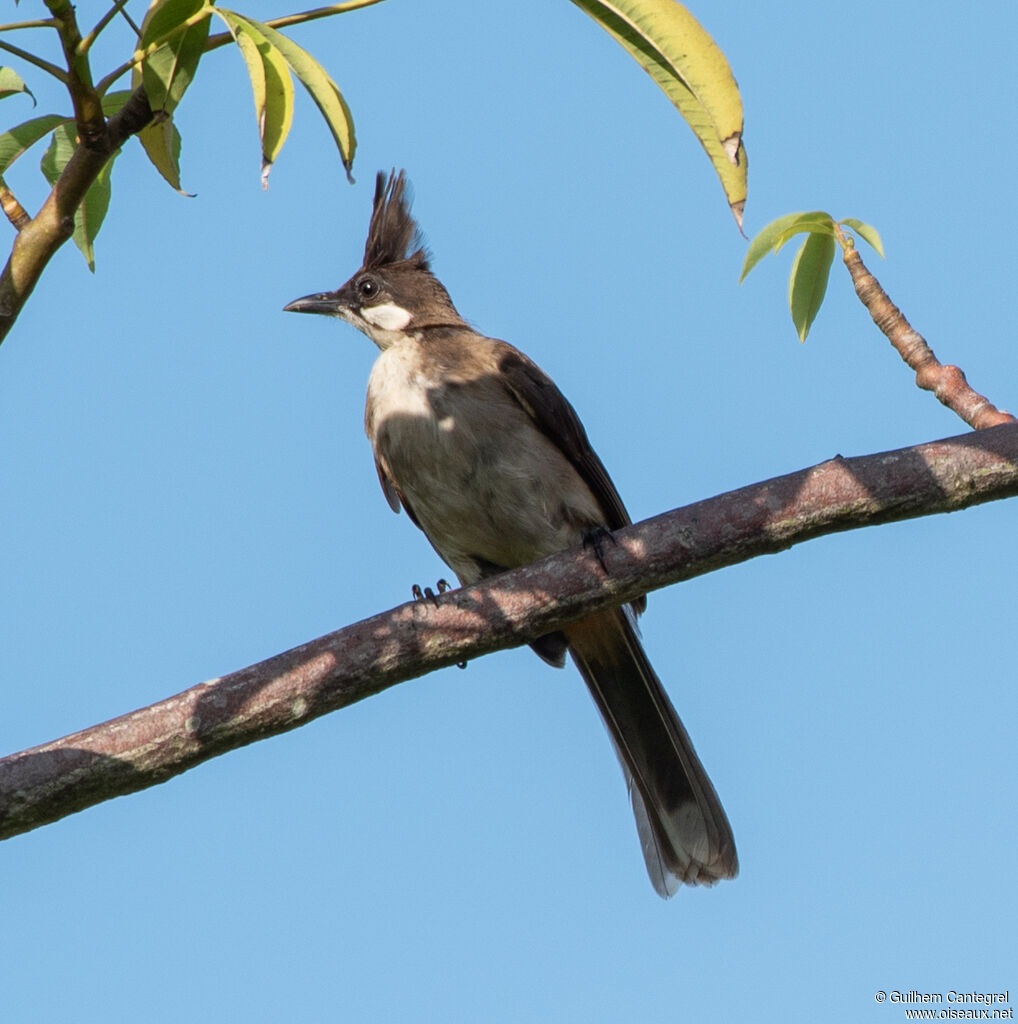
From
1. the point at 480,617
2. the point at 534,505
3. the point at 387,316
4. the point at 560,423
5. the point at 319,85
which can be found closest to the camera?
the point at 319,85

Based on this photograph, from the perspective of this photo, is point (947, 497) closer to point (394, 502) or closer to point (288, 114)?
point (288, 114)

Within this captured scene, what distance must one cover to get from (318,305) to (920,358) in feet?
10.8

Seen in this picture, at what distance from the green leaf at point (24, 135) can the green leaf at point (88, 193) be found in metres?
0.04

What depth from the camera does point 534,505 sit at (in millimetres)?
5086

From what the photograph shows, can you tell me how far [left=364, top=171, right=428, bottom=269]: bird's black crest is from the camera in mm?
6215

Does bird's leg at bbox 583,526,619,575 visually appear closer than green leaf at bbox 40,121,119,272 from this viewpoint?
No

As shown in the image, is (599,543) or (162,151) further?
(599,543)

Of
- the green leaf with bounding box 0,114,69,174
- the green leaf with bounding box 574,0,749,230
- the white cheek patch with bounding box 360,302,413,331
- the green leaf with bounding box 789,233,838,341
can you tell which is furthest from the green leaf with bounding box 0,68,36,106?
the white cheek patch with bounding box 360,302,413,331

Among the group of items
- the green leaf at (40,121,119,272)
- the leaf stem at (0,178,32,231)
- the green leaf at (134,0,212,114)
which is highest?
the green leaf at (40,121,119,272)

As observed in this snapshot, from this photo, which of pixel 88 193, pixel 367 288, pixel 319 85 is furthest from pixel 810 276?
pixel 367 288

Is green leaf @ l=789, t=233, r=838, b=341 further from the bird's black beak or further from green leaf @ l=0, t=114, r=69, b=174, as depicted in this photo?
the bird's black beak

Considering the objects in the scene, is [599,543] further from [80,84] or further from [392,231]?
[392,231]

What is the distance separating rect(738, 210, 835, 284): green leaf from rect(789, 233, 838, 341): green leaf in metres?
0.03

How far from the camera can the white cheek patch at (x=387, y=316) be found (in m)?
5.82
